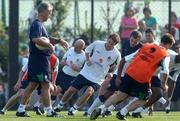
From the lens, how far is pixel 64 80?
2300 centimetres

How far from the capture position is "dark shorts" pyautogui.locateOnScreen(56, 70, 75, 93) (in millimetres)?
22877

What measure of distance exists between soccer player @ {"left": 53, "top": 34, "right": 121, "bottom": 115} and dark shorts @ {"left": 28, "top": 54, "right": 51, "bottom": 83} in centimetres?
235

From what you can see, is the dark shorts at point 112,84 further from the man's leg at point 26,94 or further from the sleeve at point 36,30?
the sleeve at point 36,30

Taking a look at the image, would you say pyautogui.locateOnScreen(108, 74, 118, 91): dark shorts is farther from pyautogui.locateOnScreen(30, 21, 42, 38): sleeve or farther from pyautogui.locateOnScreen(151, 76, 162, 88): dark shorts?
pyautogui.locateOnScreen(30, 21, 42, 38): sleeve

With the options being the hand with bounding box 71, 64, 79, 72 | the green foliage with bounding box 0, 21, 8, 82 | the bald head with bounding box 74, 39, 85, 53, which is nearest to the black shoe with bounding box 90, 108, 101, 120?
the bald head with bounding box 74, 39, 85, 53

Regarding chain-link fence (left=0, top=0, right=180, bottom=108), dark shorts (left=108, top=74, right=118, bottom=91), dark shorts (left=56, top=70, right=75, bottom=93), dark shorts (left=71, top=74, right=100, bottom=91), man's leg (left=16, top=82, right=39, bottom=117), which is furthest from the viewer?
chain-link fence (left=0, top=0, right=180, bottom=108)

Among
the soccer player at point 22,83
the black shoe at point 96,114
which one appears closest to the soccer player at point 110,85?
the soccer player at point 22,83

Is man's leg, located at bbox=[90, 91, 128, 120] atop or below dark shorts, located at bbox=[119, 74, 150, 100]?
below

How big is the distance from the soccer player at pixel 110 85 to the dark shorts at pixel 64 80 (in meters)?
2.61

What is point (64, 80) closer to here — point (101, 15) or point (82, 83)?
point (82, 83)

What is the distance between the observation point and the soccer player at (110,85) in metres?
19.5

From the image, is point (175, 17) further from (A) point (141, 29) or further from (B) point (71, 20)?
(B) point (71, 20)

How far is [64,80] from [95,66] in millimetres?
2508

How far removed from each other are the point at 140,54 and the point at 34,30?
6.97ft
